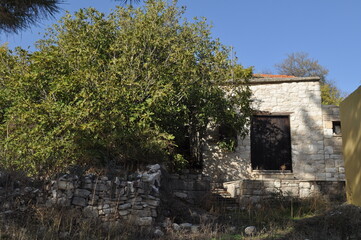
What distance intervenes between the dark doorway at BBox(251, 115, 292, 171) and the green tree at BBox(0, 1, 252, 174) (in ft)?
4.50

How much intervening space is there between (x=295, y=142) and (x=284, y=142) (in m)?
0.36

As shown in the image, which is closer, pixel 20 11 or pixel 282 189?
pixel 20 11

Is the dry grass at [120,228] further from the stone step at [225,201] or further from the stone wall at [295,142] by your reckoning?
the stone wall at [295,142]

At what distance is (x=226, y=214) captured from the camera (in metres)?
8.41

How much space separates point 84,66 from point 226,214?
4.87 meters

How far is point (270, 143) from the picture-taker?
1208 centimetres

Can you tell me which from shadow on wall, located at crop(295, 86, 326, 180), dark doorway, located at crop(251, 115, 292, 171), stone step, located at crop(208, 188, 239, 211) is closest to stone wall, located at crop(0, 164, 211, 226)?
stone step, located at crop(208, 188, 239, 211)

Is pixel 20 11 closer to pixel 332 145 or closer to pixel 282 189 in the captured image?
pixel 282 189

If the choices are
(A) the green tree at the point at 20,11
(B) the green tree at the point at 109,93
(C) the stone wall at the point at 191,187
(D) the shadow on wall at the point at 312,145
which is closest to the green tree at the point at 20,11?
(A) the green tree at the point at 20,11

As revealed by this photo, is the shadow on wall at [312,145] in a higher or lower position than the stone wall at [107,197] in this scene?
higher

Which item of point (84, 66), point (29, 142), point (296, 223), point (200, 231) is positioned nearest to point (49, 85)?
point (84, 66)

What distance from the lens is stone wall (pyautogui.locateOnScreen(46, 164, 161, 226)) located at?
21.6ft

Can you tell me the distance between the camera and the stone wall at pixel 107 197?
6.58m

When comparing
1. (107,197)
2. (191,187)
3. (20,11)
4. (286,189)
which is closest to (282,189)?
(286,189)
